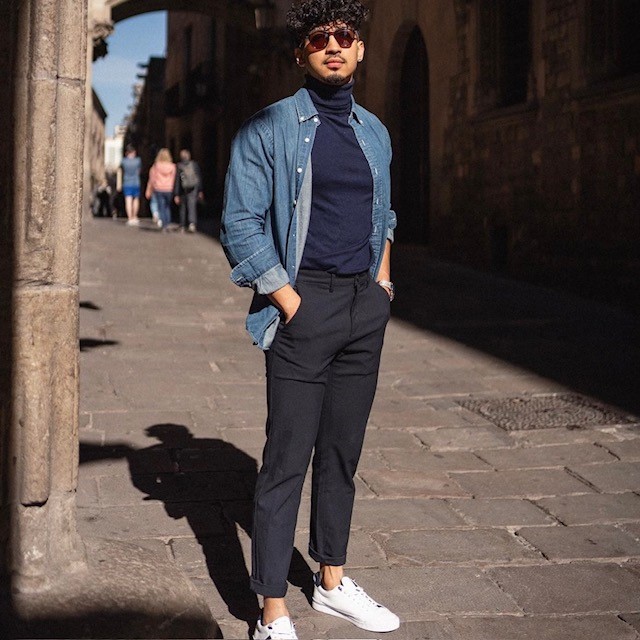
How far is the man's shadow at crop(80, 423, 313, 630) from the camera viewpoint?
3.42 m

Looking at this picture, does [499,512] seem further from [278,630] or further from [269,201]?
[269,201]

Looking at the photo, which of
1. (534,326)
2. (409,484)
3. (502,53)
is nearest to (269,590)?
(409,484)

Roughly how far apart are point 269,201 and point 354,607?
1.16m

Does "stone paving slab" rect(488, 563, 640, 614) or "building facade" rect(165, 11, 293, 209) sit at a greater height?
"building facade" rect(165, 11, 293, 209)

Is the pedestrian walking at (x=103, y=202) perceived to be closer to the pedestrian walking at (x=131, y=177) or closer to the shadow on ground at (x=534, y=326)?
the pedestrian walking at (x=131, y=177)

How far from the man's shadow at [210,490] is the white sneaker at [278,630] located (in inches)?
6.8

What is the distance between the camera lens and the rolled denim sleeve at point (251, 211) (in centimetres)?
279

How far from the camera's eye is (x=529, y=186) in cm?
1215

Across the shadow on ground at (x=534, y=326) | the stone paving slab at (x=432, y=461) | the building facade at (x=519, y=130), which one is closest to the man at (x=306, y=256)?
the stone paving slab at (x=432, y=461)

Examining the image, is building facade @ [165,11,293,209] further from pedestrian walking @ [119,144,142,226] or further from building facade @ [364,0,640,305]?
building facade @ [364,0,640,305]

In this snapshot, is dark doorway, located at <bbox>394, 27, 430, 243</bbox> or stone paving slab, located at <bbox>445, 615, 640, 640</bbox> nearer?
stone paving slab, located at <bbox>445, 615, 640, 640</bbox>

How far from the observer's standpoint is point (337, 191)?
2889 millimetres

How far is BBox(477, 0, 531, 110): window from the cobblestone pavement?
440cm

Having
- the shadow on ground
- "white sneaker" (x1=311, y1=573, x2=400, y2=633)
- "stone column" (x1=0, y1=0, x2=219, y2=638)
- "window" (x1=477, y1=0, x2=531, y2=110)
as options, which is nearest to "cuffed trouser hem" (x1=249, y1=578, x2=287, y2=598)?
"stone column" (x1=0, y1=0, x2=219, y2=638)
